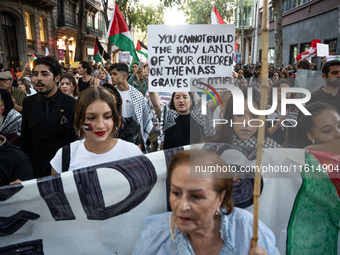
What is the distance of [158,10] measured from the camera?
1471 inches

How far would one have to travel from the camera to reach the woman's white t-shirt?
2.14 meters

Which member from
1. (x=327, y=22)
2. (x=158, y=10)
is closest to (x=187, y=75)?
(x=327, y=22)

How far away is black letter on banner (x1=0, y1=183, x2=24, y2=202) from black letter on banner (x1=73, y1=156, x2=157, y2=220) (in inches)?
12.6

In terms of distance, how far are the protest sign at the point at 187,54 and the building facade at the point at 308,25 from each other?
42.1ft

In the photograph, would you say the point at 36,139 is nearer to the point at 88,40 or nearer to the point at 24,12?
the point at 24,12

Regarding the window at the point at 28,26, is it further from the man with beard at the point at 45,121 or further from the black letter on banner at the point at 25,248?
the black letter on banner at the point at 25,248

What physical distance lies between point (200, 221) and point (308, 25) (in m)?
21.4

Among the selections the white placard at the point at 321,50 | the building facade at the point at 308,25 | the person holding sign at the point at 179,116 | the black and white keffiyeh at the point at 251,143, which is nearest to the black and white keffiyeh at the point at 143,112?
the person holding sign at the point at 179,116

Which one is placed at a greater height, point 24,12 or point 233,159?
point 24,12

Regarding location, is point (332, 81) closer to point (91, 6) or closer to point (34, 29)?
point (34, 29)

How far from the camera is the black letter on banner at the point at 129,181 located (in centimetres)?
180

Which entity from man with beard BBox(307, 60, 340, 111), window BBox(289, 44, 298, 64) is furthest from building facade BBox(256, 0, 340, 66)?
man with beard BBox(307, 60, 340, 111)

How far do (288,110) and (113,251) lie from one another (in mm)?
1581

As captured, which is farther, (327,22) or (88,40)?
(88,40)
